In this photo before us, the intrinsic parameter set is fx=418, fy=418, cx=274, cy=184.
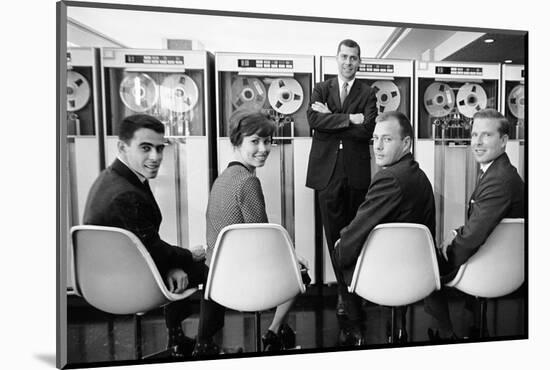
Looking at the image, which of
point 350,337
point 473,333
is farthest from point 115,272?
point 473,333

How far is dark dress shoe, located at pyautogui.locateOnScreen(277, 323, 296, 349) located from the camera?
245 cm

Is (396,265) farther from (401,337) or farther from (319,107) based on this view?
(319,107)

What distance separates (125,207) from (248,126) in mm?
798

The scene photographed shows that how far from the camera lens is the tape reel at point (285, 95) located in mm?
2367

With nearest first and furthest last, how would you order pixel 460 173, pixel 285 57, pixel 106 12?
pixel 106 12
pixel 285 57
pixel 460 173

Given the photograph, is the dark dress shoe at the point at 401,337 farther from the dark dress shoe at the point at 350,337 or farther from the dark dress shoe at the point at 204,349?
the dark dress shoe at the point at 204,349

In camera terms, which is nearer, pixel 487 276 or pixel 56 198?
pixel 56 198

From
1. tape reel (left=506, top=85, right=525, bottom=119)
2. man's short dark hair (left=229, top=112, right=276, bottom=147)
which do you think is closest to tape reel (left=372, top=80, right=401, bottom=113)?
man's short dark hair (left=229, top=112, right=276, bottom=147)

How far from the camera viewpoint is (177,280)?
234 centimetres

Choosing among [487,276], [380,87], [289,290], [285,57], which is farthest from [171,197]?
[487,276]

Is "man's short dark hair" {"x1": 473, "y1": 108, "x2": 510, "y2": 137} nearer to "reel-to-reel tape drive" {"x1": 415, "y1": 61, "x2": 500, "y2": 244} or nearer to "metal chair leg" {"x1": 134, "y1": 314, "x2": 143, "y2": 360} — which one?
"reel-to-reel tape drive" {"x1": 415, "y1": 61, "x2": 500, "y2": 244}

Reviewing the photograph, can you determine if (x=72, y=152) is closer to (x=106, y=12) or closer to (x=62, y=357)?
(x=106, y=12)

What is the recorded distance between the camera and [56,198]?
2.25 meters

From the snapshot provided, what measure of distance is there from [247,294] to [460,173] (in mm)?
1464
